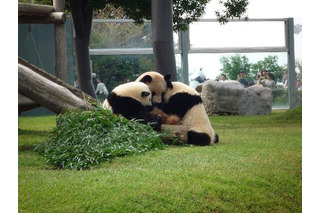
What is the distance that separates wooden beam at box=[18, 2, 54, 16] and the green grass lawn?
21.0 inches

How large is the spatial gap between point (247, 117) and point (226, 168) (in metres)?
Answer: 1.21

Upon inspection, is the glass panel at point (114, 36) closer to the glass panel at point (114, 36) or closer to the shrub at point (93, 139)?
the glass panel at point (114, 36)

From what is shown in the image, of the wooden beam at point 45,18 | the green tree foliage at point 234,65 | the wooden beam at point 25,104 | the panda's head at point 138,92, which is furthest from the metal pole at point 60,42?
the green tree foliage at point 234,65

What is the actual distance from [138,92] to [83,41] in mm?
604

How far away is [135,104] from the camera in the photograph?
3.31m

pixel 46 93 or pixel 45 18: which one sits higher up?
pixel 45 18

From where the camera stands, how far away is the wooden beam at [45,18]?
9.50 feet

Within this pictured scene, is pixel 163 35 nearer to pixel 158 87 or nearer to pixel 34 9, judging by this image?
pixel 158 87

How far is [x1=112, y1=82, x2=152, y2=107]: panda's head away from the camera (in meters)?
3.18

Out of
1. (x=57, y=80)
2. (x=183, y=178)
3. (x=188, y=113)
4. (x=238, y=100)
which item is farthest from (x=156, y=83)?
(x=183, y=178)

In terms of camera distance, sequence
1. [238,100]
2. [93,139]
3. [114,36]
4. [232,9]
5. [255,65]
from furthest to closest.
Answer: [238,100]
[232,9]
[93,139]
[255,65]
[114,36]

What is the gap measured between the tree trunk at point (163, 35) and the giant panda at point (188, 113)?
0.14 metres

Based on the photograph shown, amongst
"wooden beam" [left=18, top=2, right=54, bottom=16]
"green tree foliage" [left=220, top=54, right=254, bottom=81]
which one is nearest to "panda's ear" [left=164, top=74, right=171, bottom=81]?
"green tree foliage" [left=220, top=54, right=254, bottom=81]

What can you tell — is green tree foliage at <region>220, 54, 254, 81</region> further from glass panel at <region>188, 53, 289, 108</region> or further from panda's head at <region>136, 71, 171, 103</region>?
panda's head at <region>136, 71, 171, 103</region>
